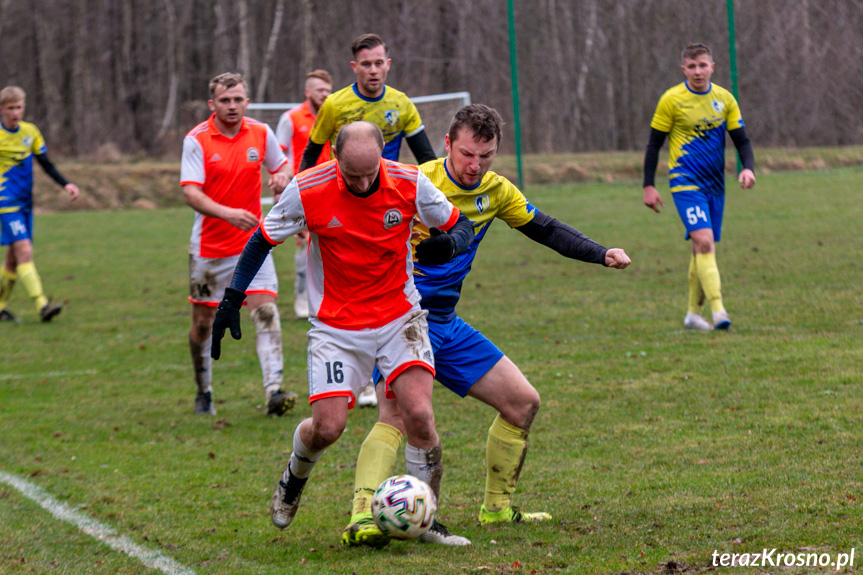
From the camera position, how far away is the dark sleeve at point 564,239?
4.38 metres

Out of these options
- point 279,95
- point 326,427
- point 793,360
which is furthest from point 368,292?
point 279,95

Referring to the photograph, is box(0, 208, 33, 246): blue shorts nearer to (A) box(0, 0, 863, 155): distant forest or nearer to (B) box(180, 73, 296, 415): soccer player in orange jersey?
(B) box(180, 73, 296, 415): soccer player in orange jersey

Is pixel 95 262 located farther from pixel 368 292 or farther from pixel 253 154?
pixel 368 292

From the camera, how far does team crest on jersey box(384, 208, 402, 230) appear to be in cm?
414

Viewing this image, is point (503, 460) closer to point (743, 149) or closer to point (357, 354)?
point (357, 354)

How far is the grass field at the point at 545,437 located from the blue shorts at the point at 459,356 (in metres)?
0.69

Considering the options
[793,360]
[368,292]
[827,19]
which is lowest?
[793,360]

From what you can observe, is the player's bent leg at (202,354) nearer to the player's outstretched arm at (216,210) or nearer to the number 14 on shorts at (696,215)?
the player's outstretched arm at (216,210)

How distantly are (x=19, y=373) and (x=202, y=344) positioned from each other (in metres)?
2.70

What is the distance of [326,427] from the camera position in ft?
13.4

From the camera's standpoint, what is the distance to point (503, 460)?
4.45 metres

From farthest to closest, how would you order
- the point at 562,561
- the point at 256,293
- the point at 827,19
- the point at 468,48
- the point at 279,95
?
the point at 279,95
the point at 468,48
the point at 827,19
the point at 256,293
the point at 562,561

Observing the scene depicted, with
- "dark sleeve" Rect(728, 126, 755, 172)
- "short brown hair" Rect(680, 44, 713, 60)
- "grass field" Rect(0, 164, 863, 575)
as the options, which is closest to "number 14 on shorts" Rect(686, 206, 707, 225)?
"dark sleeve" Rect(728, 126, 755, 172)

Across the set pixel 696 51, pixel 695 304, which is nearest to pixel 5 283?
pixel 695 304
